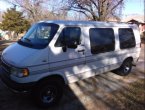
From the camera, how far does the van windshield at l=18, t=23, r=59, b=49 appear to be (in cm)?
522

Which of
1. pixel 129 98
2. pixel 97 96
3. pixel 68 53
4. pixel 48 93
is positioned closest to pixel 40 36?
pixel 68 53

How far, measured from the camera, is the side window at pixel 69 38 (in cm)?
530

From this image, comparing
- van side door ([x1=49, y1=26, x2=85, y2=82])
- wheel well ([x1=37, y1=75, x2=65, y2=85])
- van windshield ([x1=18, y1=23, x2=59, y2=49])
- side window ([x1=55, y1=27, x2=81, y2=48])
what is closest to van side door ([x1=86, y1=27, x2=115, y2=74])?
van side door ([x1=49, y1=26, x2=85, y2=82])

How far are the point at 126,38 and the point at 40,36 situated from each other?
3.54m

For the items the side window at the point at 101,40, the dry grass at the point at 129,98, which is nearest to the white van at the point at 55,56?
the side window at the point at 101,40

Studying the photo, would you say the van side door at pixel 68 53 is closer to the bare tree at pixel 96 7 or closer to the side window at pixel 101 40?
the side window at pixel 101 40

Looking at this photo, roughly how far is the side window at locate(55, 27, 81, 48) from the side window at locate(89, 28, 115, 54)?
0.59m

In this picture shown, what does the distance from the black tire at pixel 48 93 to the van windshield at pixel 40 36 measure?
0.94 m

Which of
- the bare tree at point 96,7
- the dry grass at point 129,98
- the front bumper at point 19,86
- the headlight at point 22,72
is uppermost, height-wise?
the bare tree at point 96,7

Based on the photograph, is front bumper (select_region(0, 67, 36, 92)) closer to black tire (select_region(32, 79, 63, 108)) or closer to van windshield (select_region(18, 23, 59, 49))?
black tire (select_region(32, 79, 63, 108))

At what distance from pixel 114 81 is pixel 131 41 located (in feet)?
5.55

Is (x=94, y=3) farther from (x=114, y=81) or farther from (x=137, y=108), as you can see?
(x=137, y=108)

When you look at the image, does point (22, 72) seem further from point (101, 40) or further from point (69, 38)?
point (101, 40)

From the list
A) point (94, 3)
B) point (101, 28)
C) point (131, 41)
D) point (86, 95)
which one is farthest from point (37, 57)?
point (94, 3)
